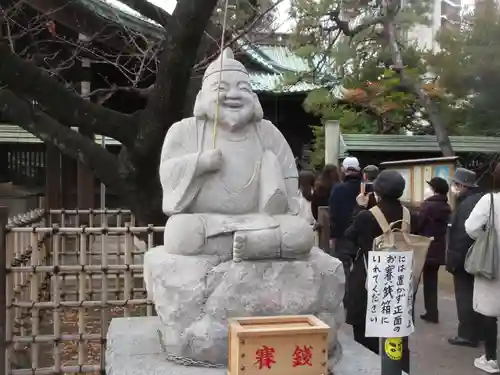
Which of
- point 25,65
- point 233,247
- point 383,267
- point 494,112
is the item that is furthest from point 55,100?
point 494,112

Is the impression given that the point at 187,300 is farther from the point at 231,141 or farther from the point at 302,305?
the point at 231,141

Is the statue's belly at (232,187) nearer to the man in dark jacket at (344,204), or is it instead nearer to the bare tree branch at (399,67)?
the man in dark jacket at (344,204)

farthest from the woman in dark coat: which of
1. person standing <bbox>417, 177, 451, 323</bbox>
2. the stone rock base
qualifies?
person standing <bbox>417, 177, 451, 323</bbox>

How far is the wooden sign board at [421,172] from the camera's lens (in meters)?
8.17

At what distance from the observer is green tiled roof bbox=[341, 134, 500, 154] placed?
10.8m

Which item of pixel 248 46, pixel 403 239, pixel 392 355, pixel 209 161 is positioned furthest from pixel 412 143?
pixel 392 355

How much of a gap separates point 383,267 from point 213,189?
4.06 feet

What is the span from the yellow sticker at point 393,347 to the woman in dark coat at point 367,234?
975 millimetres

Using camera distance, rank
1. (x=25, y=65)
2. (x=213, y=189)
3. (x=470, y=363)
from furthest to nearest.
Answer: (x=25, y=65) < (x=470, y=363) < (x=213, y=189)

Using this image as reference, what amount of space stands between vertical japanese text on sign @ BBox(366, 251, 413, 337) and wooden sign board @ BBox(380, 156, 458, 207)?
5496 millimetres

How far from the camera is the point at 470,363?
5.04 metres

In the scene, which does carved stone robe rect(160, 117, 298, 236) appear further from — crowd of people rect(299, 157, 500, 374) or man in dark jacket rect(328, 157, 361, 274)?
man in dark jacket rect(328, 157, 361, 274)

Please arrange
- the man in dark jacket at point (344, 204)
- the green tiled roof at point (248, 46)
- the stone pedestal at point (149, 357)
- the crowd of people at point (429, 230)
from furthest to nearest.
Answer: the green tiled roof at point (248, 46)
the man in dark jacket at point (344, 204)
the crowd of people at point (429, 230)
the stone pedestal at point (149, 357)

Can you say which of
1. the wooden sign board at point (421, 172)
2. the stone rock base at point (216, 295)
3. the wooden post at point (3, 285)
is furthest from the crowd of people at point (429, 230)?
the wooden post at point (3, 285)
